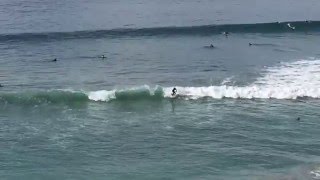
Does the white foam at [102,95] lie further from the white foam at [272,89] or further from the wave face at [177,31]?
the wave face at [177,31]

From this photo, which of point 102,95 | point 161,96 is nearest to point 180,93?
point 161,96

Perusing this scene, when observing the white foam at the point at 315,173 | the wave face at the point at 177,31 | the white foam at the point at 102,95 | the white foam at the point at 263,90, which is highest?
the wave face at the point at 177,31

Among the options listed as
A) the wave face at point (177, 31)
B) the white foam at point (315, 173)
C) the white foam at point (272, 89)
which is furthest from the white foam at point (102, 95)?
the wave face at point (177, 31)

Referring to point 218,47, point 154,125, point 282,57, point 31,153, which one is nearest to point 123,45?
point 218,47

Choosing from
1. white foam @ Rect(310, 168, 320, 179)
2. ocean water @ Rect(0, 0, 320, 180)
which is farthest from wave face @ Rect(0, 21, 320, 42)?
white foam @ Rect(310, 168, 320, 179)

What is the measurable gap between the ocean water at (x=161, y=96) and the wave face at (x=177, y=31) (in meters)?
0.15

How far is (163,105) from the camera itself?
152 ft

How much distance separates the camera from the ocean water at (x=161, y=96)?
35.1 m

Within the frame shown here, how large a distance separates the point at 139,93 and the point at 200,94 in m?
5.00

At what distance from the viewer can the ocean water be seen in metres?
35.1

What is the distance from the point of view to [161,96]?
158 feet

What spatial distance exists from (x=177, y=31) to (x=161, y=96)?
26.5 metres

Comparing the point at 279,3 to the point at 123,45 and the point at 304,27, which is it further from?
the point at 123,45

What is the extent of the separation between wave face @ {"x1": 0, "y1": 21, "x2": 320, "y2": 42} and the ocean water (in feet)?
0.48
